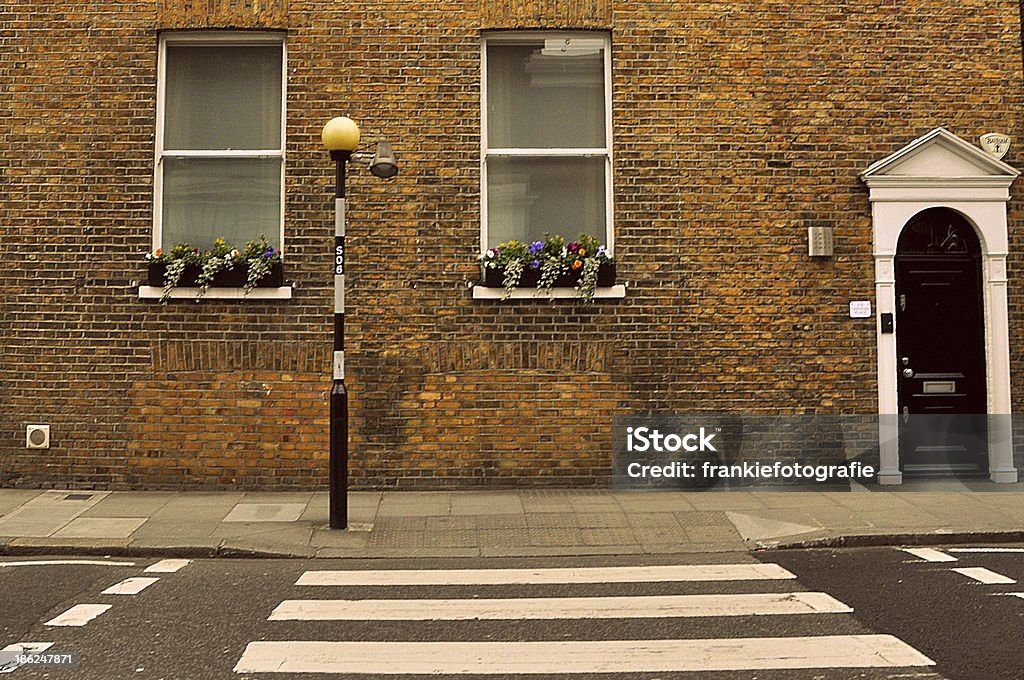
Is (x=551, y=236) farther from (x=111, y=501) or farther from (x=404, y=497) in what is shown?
(x=111, y=501)

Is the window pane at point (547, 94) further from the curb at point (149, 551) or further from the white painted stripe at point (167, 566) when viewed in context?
the white painted stripe at point (167, 566)

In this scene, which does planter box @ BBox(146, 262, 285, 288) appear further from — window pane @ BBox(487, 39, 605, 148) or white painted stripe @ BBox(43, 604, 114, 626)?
white painted stripe @ BBox(43, 604, 114, 626)

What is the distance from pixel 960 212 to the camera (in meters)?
10.6

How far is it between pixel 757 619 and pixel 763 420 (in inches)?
202

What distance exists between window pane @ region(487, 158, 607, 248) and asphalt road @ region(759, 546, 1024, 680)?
14.8 feet

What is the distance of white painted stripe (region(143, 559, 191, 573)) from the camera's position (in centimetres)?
698

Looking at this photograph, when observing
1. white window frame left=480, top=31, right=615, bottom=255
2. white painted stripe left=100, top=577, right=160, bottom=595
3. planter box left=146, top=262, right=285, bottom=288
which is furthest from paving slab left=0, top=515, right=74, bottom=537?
white window frame left=480, top=31, right=615, bottom=255

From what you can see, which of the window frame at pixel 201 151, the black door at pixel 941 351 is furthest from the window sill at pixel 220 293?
the black door at pixel 941 351

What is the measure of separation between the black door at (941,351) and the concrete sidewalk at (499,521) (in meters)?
0.51

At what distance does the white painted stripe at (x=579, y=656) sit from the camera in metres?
4.69

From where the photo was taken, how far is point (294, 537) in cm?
809

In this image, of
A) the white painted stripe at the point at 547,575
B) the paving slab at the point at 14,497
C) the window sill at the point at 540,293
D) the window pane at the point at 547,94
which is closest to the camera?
the white painted stripe at the point at 547,575

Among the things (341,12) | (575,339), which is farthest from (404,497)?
(341,12)

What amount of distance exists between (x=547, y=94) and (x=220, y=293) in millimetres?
4270
